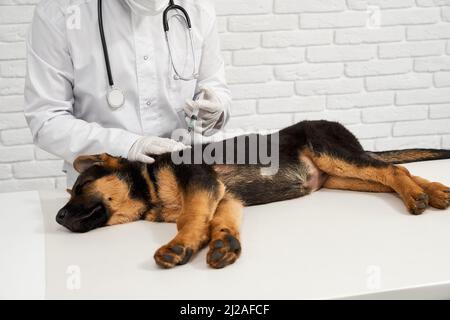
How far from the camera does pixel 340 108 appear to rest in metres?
2.80

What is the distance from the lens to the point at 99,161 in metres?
1.36

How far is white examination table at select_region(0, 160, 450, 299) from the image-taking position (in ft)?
3.00

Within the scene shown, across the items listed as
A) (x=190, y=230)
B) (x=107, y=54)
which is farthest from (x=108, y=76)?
(x=190, y=230)

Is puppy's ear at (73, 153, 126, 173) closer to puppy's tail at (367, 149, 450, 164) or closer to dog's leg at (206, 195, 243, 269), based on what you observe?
dog's leg at (206, 195, 243, 269)

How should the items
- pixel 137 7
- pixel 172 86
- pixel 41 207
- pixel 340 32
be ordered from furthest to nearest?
pixel 340 32, pixel 172 86, pixel 137 7, pixel 41 207

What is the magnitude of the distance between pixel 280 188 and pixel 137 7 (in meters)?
0.69

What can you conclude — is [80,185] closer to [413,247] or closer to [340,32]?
[413,247]

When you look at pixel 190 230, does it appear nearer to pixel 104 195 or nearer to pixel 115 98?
pixel 104 195

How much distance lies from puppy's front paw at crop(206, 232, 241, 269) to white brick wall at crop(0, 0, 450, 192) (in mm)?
1654

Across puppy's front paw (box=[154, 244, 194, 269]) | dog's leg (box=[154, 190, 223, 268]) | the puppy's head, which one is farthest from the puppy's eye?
puppy's front paw (box=[154, 244, 194, 269])

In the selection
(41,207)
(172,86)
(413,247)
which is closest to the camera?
(413,247)

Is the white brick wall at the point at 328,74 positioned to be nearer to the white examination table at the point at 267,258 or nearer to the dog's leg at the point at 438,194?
the white examination table at the point at 267,258

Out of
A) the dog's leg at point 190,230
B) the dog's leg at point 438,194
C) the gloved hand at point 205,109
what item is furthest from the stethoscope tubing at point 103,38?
the dog's leg at point 438,194
